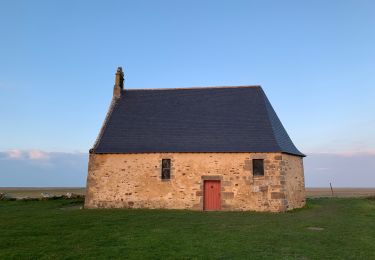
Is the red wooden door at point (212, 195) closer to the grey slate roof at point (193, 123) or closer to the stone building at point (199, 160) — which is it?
the stone building at point (199, 160)

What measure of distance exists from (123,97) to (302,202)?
46.4 feet

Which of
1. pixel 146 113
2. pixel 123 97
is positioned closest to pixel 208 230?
pixel 146 113

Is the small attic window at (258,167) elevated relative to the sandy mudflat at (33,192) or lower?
elevated

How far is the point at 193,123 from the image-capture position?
65.4 feet

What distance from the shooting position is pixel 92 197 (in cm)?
1870

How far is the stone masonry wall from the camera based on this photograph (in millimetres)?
17344

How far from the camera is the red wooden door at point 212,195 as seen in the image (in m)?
17.8

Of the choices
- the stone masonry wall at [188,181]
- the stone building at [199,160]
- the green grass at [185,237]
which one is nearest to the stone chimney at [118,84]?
the stone building at [199,160]

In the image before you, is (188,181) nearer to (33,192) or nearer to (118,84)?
(118,84)

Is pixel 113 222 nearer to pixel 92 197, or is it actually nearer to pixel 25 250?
pixel 25 250

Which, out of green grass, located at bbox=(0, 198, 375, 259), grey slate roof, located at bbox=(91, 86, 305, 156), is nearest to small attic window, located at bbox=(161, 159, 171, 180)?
grey slate roof, located at bbox=(91, 86, 305, 156)

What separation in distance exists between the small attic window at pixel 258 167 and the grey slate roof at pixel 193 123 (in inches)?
25.9

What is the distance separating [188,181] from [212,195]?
1.57 m

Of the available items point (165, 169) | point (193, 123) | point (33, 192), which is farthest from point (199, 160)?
point (33, 192)
